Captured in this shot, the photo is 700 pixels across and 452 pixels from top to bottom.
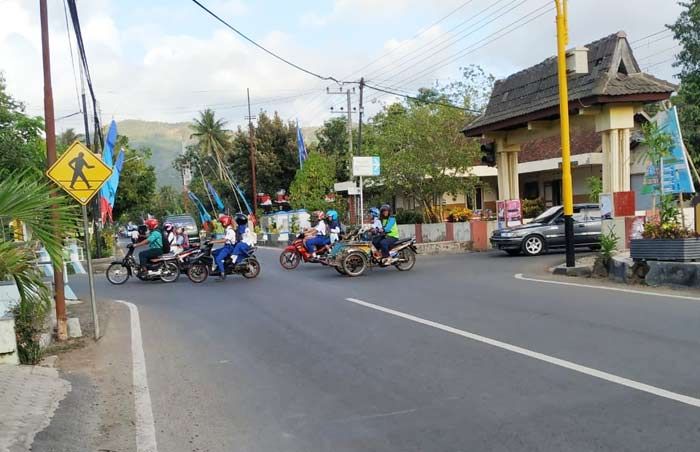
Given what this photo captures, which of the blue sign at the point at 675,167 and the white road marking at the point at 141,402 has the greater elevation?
the blue sign at the point at 675,167

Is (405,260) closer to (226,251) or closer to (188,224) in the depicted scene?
(226,251)

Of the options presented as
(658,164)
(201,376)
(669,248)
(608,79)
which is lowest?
(201,376)

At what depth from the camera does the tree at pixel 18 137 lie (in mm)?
26750

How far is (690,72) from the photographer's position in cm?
3378

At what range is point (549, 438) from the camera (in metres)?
4.84

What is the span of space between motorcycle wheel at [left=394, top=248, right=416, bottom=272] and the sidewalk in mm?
11594

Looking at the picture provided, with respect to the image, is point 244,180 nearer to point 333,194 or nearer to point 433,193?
point 333,194

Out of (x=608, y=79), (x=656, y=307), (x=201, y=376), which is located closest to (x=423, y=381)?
(x=201, y=376)

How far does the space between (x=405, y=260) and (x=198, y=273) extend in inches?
219

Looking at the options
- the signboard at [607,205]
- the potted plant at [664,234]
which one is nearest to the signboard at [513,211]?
the signboard at [607,205]

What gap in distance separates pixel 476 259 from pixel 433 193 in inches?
300

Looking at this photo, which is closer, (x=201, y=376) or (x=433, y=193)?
(x=201, y=376)

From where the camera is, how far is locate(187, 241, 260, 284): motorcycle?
1814 centimetres

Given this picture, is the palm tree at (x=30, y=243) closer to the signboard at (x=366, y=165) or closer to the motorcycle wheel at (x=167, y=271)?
the motorcycle wheel at (x=167, y=271)
